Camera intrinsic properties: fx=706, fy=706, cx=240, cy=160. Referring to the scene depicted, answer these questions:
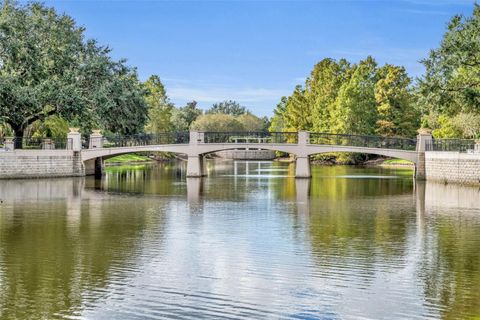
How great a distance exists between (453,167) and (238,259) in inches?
1260

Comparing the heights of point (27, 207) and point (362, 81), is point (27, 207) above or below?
below

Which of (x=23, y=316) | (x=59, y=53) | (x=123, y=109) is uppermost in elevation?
(x=59, y=53)

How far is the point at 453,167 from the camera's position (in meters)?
45.7

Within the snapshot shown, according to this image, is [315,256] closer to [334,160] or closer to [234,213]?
[234,213]

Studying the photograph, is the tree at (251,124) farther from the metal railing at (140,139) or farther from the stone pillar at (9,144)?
the stone pillar at (9,144)

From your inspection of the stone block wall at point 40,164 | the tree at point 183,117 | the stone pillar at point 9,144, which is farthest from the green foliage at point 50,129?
the tree at point 183,117

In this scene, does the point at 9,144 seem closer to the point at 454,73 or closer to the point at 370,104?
the point at 454,73

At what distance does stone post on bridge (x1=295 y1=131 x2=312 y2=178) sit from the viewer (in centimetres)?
5075

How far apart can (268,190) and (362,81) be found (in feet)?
140

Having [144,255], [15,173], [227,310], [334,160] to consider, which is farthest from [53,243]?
[334,160]

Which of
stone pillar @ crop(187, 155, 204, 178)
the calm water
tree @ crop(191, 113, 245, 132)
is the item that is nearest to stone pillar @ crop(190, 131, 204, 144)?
stone pillar @ crop(187, 155, 204, 178)

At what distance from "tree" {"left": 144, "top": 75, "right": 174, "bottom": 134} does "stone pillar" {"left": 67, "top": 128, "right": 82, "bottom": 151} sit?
138 ft

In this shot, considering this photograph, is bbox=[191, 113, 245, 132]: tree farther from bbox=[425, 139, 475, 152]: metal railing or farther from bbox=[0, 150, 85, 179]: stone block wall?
bbox=[425, 139, 475, 152]: metal railing

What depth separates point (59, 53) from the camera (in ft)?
169
